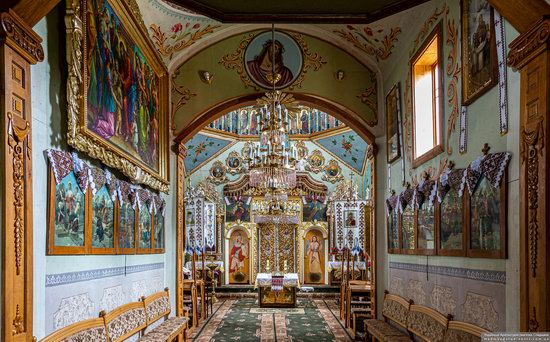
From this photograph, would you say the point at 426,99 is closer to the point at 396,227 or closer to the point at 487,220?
the point at 396,227

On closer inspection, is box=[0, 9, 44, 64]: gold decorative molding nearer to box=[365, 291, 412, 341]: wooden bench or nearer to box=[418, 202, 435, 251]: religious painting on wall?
box=[418, 202, 435, 251]: religious painting on wall

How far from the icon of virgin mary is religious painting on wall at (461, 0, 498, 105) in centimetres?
541

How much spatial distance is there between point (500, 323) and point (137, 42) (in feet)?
20.6

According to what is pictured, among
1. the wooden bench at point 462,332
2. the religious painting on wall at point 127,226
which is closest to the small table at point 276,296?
the religious painting on wall at point 127,226

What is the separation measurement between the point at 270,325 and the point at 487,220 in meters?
9.51

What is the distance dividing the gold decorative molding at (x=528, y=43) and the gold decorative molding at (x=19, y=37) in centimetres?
373

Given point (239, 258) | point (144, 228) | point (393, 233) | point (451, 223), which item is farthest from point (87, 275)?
point (239, 258)

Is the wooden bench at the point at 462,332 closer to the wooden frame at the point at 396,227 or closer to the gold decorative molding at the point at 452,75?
the gold decorative molding at the point at 452,75

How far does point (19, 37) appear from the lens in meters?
4.15

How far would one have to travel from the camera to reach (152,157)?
9500 millimetres

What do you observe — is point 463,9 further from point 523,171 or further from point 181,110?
point 181,110

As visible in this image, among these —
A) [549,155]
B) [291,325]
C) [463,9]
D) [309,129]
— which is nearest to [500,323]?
[549,155]

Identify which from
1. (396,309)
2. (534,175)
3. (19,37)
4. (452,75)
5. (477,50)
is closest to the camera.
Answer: (534,175)

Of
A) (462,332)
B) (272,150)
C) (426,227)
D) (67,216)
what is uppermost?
(272,150)
